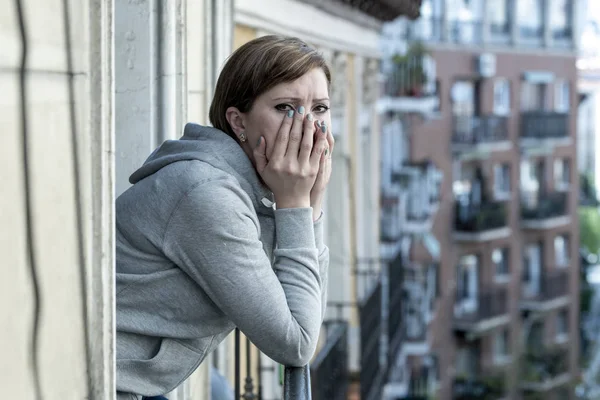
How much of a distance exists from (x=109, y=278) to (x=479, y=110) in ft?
91.3

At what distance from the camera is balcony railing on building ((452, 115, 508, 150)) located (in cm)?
2845

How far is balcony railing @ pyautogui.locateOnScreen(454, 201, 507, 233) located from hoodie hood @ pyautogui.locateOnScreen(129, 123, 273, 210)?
2646 centimetres

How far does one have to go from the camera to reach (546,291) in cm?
3191

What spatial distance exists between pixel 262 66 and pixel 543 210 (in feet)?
96.5

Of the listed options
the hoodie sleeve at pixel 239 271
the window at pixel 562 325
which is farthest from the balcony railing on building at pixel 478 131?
the hoodie sleeve at pixel 239 271

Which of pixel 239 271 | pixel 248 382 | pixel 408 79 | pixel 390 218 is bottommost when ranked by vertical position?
pixel 390 218

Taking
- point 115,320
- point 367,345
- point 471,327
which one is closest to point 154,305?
point 115,320

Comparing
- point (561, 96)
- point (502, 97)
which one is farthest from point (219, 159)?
point (561, 96)

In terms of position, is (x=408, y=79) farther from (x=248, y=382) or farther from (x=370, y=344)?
(x=248, y=382)

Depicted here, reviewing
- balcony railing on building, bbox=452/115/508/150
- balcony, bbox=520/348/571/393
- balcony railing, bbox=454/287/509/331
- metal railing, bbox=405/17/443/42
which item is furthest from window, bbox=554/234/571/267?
metal railing, bbox=405/17/443/42

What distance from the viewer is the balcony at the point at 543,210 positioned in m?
31.0

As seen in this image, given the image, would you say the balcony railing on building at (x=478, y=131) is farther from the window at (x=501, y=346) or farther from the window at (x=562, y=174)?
the window at (x=501, y=346)

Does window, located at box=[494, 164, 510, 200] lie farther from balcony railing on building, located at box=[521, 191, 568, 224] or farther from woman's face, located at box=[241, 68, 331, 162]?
woman's face, located at box=[241, 68, 331, 162]

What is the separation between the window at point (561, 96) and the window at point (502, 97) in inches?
85.9
